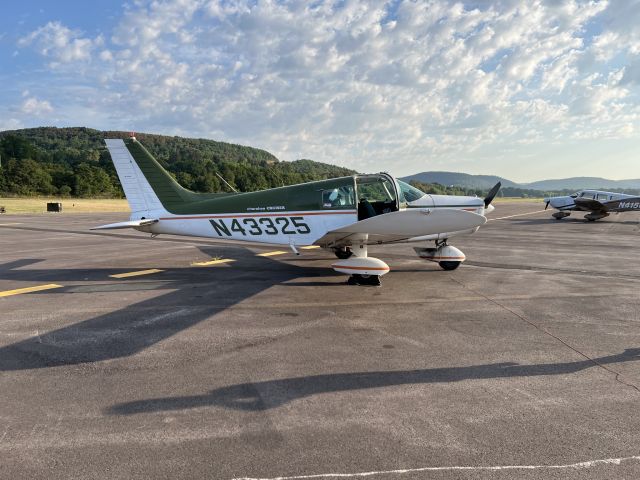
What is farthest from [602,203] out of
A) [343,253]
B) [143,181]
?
[143,181]

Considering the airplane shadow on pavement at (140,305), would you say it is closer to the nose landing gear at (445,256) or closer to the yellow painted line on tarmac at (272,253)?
the yellow painted line on tarmac at (272,253)

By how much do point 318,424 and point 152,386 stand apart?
1.74 meters

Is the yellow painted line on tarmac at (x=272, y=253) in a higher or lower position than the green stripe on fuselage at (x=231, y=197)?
lower

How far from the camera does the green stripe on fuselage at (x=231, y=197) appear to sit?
29.7 feet

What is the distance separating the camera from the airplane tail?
928 centimetres

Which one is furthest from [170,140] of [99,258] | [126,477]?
[126,477]

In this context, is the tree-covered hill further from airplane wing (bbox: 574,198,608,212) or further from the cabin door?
the cabin door

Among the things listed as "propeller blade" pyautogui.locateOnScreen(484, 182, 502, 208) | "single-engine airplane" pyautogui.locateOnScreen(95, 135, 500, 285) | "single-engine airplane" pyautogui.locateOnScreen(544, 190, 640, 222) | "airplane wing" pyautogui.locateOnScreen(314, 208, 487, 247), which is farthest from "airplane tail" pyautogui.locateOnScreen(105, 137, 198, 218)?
"single-engine airplane" pyautogui.locateOnScreen(544, 190, 640, 222)

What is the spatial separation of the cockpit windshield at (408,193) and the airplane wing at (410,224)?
4.51 ft

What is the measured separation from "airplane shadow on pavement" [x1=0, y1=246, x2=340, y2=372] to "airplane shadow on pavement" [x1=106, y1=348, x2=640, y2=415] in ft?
4.91

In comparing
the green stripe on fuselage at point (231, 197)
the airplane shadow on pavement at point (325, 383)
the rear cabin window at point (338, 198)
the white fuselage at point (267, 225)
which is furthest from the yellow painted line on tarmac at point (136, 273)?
the airplane shadow on pavement at point (325, 383)

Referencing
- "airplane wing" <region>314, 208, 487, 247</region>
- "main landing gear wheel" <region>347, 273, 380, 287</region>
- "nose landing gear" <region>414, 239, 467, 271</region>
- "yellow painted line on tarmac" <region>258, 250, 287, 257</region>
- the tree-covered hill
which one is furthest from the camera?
the tree-covered hill

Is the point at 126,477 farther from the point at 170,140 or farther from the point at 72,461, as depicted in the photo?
the point at 170,140

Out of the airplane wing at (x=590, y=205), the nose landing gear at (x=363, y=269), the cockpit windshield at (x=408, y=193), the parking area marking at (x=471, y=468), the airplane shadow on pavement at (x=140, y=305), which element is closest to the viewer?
the parking area marking at (x=471, y=468)
